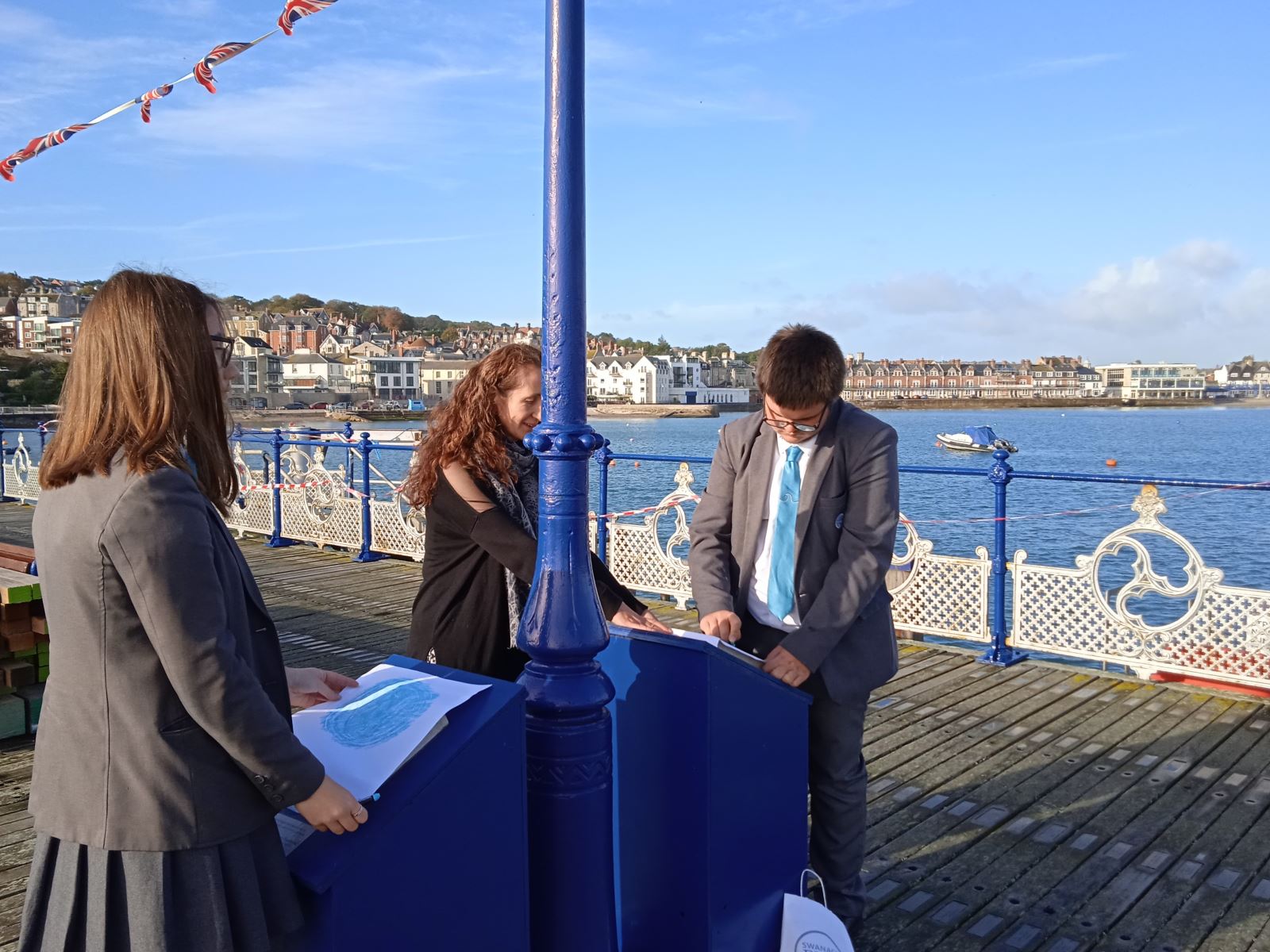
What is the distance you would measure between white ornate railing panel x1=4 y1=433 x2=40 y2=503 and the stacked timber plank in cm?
1298

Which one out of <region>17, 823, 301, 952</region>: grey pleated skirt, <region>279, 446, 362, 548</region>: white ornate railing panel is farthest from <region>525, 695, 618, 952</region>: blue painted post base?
<region>279, 446, 362, 548</region>: white ornate railing panel

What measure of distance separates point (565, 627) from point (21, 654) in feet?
13.2

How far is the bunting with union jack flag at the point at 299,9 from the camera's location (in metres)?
4.23

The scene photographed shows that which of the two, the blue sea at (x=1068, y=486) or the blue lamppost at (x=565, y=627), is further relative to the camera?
the blue sea at (x=1068, y=486)

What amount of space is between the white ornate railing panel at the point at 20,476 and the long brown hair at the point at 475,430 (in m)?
16.1

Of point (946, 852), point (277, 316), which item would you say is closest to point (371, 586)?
point (946, 852)

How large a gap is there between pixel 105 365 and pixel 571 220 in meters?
0.98

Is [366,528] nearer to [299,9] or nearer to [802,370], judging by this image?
[299,9]

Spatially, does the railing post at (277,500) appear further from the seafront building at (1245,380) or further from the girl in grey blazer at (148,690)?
the seafront building at (1245,380)

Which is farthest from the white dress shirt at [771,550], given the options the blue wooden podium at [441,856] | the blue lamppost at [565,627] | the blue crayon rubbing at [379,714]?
the blue crayon rubbing at [379,714]

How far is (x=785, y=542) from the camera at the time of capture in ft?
9.52

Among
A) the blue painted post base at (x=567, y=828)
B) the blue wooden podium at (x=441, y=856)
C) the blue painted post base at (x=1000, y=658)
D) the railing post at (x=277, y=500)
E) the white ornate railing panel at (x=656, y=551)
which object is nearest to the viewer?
the blue wooden podium at (x=441, y=856)

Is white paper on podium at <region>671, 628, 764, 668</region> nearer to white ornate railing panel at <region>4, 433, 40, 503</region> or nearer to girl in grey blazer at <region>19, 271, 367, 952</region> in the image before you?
girl in grey blazer at <region>19, 271, 367, 952</region>

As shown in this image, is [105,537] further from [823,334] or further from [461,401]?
[823,334]
